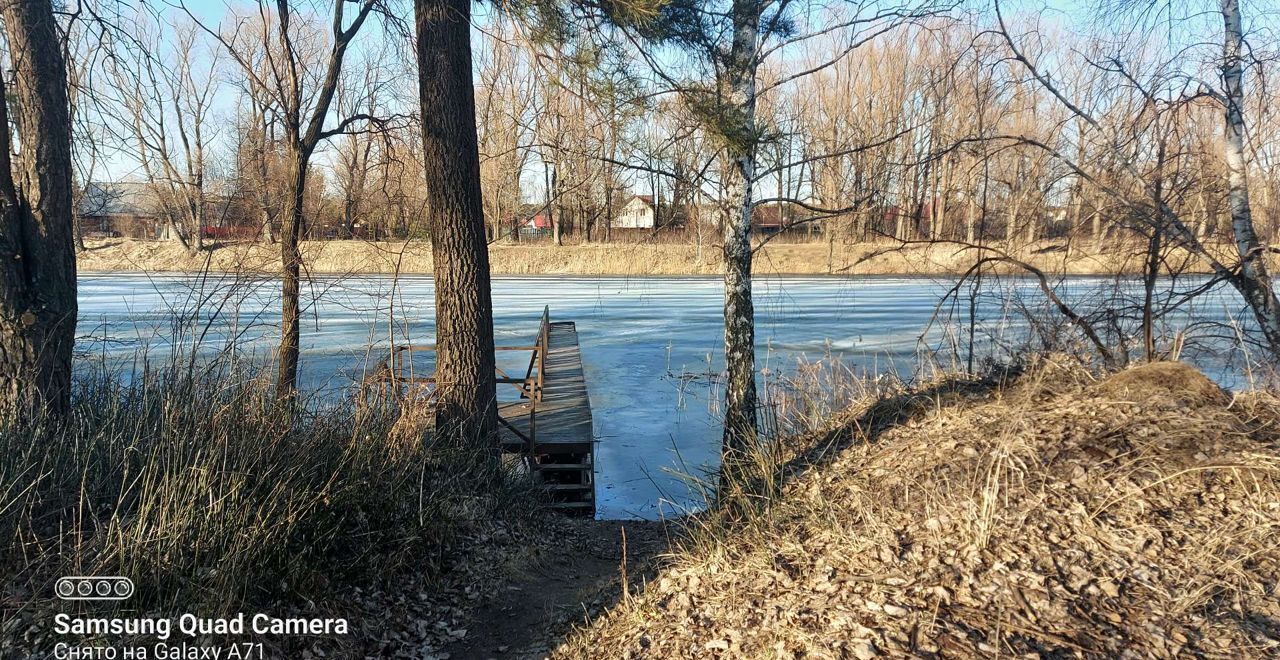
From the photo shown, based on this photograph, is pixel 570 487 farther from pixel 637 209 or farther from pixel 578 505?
pixel 637 209

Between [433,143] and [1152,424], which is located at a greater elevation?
[433,143]

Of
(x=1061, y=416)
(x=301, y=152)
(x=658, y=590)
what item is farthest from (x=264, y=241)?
(x=1061, y=416)

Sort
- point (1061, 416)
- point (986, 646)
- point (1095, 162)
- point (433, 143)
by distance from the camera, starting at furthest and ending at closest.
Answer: point (1095, 162), point (433, 143), point (1061, 416), point (986, 646)

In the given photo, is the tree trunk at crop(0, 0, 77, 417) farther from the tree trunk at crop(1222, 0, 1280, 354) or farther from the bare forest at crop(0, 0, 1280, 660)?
the tree trunk at crop(1222, 0, 1280, 354)

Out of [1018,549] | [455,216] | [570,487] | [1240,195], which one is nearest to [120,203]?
[455,216]

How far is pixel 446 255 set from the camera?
22.4 ft

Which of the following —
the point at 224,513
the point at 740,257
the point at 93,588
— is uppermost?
the point at 740,257

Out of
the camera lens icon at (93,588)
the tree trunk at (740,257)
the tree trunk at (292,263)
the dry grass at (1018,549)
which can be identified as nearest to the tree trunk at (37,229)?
the camera lens icon at (93,588)

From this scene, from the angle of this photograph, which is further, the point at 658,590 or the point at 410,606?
the point at 410,606

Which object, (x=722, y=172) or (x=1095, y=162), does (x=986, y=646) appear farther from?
(x=1095, y=162)

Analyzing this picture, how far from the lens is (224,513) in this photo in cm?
397

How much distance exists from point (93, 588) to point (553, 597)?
107 inches

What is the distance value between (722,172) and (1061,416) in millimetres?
3537

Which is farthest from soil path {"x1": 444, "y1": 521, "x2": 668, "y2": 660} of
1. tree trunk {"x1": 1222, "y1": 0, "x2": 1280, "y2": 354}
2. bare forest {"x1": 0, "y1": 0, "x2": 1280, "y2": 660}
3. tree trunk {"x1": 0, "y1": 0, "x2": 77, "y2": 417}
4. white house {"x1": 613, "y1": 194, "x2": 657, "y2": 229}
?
tree trunk {"x1": 1222, "y1": 0, "x2": 1280, "y2": 354}
